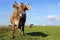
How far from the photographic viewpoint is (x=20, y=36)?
61.7 ft

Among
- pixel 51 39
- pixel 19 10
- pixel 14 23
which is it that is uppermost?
pixel 19 10

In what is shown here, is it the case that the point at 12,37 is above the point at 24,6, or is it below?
below

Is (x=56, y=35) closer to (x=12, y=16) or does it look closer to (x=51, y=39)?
(x=51, y=39)

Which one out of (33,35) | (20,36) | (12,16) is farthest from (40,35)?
(12,16)

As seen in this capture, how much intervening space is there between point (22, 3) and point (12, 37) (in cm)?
307

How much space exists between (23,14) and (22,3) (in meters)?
1.28

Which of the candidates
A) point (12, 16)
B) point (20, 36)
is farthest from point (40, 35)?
point (12, 16)

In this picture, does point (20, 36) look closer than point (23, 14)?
No

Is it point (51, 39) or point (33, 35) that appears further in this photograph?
point (33, 35)

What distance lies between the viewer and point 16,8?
1867 centimetres

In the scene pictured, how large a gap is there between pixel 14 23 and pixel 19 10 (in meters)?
1.24

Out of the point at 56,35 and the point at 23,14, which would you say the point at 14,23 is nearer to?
the point at 23,14

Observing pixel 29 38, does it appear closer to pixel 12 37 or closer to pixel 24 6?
pixel 12 37

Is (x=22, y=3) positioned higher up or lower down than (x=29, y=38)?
higher up
